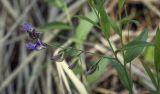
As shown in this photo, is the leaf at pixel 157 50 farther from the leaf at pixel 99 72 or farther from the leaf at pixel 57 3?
the leaf at pixel 57 3

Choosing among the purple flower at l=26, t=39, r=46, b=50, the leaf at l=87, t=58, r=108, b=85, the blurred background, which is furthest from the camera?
the blurred background

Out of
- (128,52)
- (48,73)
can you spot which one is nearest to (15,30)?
(48,73)

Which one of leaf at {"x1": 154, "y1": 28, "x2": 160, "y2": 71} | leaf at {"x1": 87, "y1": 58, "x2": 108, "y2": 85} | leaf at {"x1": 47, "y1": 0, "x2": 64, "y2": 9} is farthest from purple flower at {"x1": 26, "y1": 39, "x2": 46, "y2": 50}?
leaf at {"x1": 47, "y1": 0, "x2": 64, "y2": 9}

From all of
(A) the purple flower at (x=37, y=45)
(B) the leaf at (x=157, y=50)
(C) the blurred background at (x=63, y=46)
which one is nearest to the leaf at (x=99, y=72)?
(C) the blurred background at (x=63, y=46)

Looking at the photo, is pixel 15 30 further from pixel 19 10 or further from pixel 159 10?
pixel 159 10

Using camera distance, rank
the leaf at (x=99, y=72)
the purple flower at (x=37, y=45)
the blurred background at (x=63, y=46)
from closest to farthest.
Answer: the purple flower at (x=37, y=45)
the leaf at (x=99, y=72)
the blurred background at (x=63, y=46)

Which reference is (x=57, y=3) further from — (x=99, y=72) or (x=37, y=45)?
(x=37, y=45)

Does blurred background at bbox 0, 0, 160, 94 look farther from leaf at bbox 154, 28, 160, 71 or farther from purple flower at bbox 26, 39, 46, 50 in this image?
purple flower at bbox 26, 39, 46, 50

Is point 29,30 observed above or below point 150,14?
below
